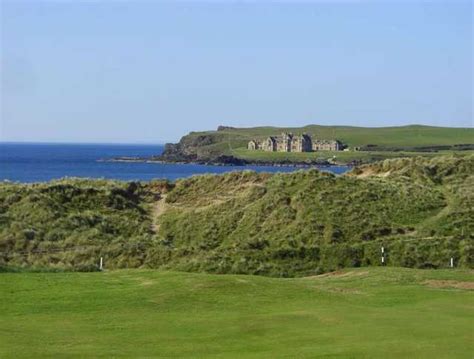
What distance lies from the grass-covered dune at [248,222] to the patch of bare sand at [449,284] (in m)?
8.77

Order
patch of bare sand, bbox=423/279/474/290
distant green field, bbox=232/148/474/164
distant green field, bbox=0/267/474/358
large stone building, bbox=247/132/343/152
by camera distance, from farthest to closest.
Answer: large stone building, bbox=247/132/343/152 → distant green field, bbox=232/148/474/164 → patch of bare sand, bbox=423/279/474/290 → distant green field, bbox=0/267/474/358

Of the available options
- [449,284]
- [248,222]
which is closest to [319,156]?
[248,222]

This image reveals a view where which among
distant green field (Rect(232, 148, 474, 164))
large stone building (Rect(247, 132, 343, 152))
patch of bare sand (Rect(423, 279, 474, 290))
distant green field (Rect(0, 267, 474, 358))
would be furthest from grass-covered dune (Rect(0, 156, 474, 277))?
large stone building (Rect(247, 132, 343, 152))

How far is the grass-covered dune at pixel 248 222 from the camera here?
3478cm

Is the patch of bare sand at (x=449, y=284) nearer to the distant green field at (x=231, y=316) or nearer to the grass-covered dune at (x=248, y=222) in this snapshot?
the distant green field at (x=231, y=316)

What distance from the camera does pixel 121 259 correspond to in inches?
1391

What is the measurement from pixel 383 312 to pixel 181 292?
493 cm

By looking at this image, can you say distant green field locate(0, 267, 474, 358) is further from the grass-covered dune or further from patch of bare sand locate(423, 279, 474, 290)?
the grass-covered dune

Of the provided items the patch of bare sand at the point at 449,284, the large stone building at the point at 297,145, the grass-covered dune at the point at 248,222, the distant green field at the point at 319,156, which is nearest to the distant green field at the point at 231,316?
the patch of bare sand at the point at 449,284

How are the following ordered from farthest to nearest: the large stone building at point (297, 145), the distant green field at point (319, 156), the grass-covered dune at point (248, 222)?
the large stone building at point (297, 145) < the distant green field at point (319, 156) < the grass-covered dune at point (248, 222)

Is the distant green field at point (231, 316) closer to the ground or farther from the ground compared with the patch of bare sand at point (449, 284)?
farther from the ground

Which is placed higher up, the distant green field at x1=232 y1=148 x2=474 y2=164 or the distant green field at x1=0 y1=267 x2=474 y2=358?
the distant green field at x1=232 y1=148 x2=474 y2=164

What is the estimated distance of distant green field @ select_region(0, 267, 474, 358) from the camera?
558 inches

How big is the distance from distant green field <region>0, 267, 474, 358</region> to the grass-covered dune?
21.9 ft
